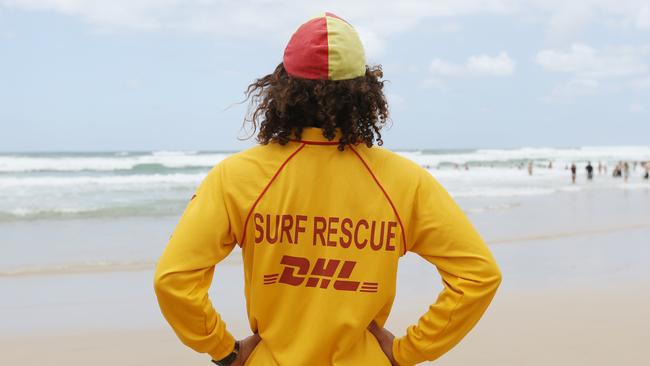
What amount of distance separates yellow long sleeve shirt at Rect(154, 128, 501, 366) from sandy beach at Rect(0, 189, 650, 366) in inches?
131

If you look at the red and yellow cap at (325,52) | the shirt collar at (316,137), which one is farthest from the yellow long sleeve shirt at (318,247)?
the red and yellow cap at (325,52)

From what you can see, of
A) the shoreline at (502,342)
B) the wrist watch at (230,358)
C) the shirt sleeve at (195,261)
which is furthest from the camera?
the shoreline at (502,342)

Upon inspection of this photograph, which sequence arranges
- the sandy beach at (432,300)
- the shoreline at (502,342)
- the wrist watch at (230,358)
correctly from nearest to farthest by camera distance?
the wrist watch at (230,358)
the shoreline at (502,342)
the sandy beach at (432,300)

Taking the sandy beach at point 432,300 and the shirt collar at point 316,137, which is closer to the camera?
the shirt collar at point 316,137

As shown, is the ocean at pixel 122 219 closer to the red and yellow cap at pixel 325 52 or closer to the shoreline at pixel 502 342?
the shoreline at pixel 502 342

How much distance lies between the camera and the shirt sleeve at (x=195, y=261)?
5.06ft

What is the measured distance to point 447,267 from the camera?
1645 mm

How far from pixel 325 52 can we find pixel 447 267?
588 millimetres

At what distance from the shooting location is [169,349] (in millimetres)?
5090

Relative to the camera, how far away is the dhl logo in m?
1.61

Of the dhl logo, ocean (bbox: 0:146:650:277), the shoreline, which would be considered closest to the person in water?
the dhl logo

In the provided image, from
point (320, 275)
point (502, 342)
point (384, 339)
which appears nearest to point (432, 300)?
point (502, 342)

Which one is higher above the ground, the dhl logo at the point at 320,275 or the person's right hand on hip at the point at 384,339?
the dhl logo at the point at 320,275

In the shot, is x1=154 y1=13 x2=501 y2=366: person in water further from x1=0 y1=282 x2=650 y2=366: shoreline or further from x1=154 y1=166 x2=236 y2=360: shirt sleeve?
x1=0 y1=282 x2=650 y2=366: shoreline
